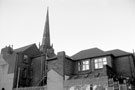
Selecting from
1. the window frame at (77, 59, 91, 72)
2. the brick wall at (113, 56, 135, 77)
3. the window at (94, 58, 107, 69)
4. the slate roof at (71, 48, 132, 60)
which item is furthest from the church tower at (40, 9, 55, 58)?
the brick wall at (113, 56, 135, 77)

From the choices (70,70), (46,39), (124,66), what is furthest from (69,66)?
(46,39)

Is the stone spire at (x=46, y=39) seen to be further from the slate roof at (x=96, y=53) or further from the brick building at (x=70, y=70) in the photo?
the slate roof at (x=96, y=53)

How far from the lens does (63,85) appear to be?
79.4 feet

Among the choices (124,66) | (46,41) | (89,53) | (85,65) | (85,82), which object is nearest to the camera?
(85,82)

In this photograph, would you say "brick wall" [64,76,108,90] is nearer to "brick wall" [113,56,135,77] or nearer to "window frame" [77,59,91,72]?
"window frame" [77,59,91,72]

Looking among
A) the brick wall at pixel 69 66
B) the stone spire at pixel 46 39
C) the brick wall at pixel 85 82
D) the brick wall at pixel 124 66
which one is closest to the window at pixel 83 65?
the brick wall at pixel 69 66

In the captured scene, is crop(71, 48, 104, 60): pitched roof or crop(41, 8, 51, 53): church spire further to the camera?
crop(41, 8, 51, 53): church spire

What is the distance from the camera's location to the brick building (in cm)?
2181

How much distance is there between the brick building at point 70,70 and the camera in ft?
71.6

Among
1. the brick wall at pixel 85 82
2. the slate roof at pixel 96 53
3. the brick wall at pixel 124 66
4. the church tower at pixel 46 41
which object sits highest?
the church tower at pixel 46 41

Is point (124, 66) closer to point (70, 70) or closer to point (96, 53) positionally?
point (96, 53)

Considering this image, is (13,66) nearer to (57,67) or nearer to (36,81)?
(36,81)

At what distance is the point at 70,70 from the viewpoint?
27250mm

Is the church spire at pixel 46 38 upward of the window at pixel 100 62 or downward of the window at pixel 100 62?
upward
